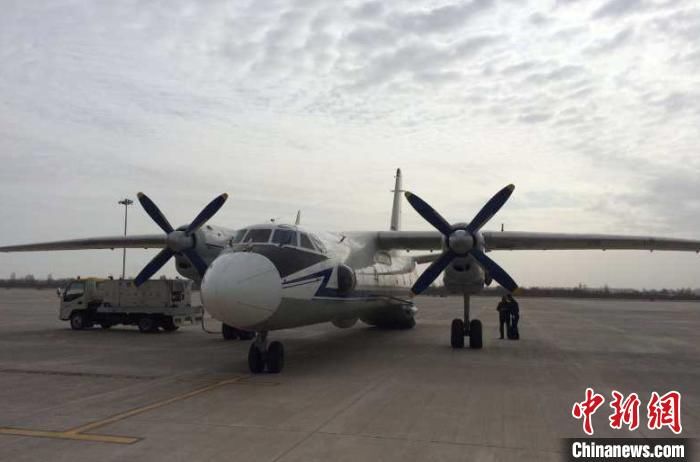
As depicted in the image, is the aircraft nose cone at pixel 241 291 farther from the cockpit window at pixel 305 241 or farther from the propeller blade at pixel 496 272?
the propeller blade at pixel 496 272

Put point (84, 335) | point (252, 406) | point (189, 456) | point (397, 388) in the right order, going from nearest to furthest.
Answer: point (189, 456), point (252, 406), point (397, 388), point (84, 335)

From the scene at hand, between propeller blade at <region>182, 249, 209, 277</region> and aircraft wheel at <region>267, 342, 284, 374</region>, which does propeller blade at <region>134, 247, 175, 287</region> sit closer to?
propeller blade at <region>182, 249, 209, 277</region>

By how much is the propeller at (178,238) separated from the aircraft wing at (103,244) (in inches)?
90.3

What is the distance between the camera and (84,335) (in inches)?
787

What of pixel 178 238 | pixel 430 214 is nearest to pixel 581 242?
pixel 430 214

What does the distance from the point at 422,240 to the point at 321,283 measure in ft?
22.9

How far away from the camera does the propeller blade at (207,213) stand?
54.5 ft

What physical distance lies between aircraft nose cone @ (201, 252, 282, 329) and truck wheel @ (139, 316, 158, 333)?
1176 cm

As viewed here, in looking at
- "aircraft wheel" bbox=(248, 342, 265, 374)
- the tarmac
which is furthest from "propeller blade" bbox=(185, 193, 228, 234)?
"aircraft wheel" bbox=(248, 342, 265, 374)

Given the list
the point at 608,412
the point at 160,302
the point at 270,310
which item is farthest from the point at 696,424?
the point at 160,302

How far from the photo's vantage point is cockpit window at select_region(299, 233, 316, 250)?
12648mm

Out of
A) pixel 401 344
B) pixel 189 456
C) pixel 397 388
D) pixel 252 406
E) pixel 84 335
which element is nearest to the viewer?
pixel 189 456

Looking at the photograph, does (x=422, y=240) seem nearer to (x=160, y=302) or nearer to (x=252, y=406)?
(x=160, y=302)

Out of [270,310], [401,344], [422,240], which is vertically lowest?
[401,344]
